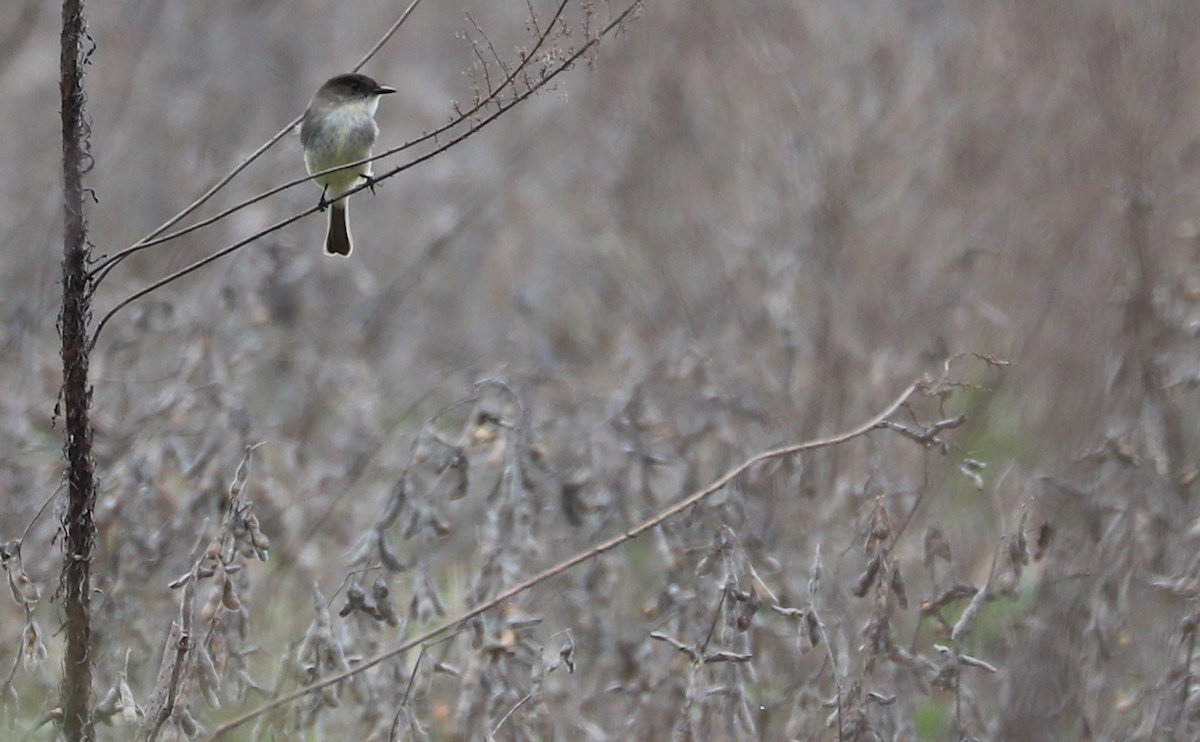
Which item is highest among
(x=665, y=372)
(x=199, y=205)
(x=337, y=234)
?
(x=199, y=205)

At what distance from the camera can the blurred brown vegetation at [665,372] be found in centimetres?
311

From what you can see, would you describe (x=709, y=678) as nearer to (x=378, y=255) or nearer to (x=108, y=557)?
(x=108, y=557)

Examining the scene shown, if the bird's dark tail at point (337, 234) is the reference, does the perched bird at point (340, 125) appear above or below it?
above

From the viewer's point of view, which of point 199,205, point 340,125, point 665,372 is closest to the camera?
point 199,205

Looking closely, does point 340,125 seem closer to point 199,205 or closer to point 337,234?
point 337,234

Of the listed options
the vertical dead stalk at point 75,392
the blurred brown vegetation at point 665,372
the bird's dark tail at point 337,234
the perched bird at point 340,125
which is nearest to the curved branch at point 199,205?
the vertical dead stalk at point 75,392

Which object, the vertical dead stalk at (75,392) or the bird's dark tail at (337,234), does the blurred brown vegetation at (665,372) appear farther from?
the bird's dark tail at (337,234)

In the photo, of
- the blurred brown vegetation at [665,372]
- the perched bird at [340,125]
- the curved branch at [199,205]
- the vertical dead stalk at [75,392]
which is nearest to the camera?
the curved branch at [199,205]

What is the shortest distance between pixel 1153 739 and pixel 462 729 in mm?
1412

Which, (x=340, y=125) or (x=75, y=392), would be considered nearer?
(x=75, y=392)

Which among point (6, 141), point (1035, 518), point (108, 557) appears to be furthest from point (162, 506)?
point (6, 141)

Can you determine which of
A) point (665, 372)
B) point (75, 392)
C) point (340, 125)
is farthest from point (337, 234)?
point (75, 392)

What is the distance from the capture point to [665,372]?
4758mm

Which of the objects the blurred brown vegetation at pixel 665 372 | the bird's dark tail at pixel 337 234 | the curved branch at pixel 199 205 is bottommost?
the blurred brown vegetation at pixel 665 372
